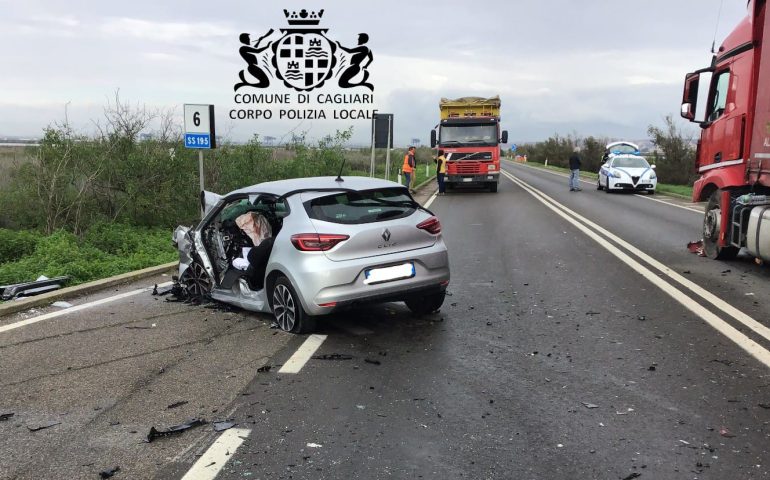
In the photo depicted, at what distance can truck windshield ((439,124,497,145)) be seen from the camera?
2466 cm

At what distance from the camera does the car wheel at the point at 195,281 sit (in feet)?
23.1

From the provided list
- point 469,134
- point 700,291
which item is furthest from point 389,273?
point 469,134

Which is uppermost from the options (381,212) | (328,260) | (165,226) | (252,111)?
(252,111)

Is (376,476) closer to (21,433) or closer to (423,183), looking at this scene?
(21,433)

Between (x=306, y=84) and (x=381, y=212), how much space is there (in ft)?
49.8

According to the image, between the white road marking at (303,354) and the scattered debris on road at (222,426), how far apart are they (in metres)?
0.98

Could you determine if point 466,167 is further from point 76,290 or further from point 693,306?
point 76,290

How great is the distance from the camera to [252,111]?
1981 cm

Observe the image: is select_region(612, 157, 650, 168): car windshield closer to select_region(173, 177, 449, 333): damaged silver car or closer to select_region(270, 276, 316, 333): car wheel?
select_region(173, 177, 449, 333): damaged silver car

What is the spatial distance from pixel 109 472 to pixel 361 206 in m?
3.24

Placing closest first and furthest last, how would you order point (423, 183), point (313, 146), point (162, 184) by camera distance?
point (162, 184) < point (313, 146) < point (423, 183)

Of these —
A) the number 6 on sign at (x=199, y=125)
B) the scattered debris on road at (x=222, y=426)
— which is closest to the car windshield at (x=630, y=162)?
the number 6 on sign at (x=199, y=125)

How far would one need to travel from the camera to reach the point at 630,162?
26.2m

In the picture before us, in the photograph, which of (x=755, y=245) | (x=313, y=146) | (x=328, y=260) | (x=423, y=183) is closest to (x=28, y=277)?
(x=328, y=260)
